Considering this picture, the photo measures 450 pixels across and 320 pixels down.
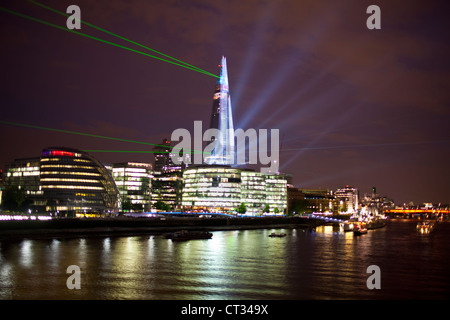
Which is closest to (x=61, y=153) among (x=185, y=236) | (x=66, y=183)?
(x=66, y=183)

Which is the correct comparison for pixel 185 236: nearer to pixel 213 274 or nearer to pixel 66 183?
pixel 213 274

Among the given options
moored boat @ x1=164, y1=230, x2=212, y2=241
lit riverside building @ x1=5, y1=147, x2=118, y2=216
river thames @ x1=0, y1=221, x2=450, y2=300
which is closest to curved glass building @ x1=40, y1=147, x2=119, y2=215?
Result: lit riverside building @ x1=5, y1=147, x2=118, y2=216

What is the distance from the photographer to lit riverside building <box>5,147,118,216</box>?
145750mm

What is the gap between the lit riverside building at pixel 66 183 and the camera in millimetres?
145750

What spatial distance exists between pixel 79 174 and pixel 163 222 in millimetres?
45821

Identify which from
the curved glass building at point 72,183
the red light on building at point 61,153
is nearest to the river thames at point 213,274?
the curved glass building at point 72,183

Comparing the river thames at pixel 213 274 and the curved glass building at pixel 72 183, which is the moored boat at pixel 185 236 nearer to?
the river thames at pixel 213 274

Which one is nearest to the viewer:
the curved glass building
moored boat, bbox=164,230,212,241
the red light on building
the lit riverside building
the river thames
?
the river thames

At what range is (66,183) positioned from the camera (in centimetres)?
14725

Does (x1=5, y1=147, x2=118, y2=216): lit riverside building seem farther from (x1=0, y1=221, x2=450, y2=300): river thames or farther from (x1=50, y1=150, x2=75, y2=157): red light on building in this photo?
(x1=0, y1=221, x2=450, y2=300): river thames

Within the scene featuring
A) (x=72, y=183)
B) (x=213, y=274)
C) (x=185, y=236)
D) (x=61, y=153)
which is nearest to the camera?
(x=213, y=274)

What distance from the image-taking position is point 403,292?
118ft
